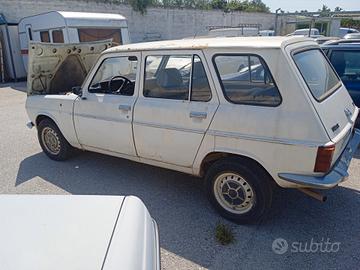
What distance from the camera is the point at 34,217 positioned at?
1.77 m

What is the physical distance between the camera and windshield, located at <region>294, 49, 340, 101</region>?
9.29ft

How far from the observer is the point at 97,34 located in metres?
11.0

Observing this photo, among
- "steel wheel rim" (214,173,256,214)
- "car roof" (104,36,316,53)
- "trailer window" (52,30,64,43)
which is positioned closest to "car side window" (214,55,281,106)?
A: "car roof" (104,36,316,53)

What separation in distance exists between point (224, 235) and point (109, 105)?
2008 millimetres

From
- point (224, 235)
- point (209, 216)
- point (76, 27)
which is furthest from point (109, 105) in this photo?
point (76, 27)

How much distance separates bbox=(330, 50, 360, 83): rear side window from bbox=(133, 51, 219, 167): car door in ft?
10.9

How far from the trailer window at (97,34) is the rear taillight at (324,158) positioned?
31.7ft

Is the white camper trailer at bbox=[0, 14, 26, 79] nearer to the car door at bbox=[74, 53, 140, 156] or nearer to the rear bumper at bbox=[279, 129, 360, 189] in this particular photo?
the car door at bbox=[74, 53, 140, 156]

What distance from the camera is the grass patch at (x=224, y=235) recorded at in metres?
2.89

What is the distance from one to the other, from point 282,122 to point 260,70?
516 mm

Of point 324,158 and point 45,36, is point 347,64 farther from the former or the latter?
point 45,36

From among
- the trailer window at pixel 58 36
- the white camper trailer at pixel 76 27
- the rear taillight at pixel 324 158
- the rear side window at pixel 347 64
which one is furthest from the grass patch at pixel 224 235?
the trailer window at pixel 58 36

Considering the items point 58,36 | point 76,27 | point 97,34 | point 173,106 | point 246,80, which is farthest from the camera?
point 97,34

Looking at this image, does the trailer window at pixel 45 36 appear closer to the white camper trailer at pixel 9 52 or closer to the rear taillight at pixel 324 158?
the white camper trailer at pixel 9 52
